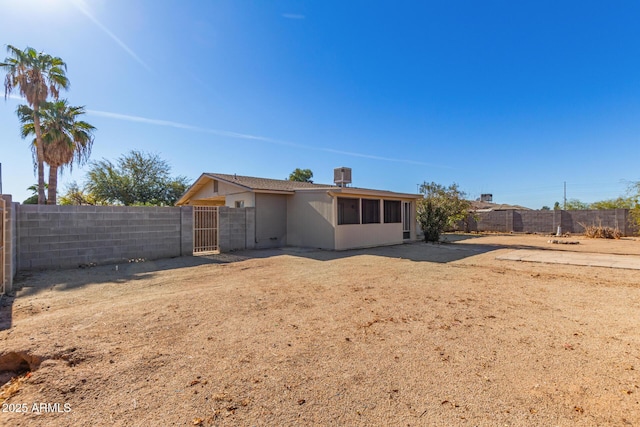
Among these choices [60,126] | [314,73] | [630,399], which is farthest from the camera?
[60,126]

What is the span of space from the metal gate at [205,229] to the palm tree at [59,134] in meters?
11.2

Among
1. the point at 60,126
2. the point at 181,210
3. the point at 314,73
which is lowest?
the point at 181,210

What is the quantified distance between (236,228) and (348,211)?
453 cm

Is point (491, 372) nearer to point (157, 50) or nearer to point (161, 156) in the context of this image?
point (157, 50)

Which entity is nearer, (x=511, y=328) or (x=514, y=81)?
(x=511, y=328)

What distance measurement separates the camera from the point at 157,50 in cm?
1000

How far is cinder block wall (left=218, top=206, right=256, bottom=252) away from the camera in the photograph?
36.4 feet

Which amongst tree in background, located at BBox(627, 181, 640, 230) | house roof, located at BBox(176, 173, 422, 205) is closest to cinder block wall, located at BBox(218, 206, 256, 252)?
house roof, located at BBox(176, 173, 422, 205)

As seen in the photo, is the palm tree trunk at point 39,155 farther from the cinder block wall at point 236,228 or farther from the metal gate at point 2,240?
the metal gate at point 2,240

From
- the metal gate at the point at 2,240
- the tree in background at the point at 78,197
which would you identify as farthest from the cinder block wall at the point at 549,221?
the tree in background at the point at 78,197

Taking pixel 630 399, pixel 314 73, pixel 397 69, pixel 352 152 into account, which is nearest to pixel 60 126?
pixel 314 73

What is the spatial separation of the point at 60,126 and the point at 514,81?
918 inches

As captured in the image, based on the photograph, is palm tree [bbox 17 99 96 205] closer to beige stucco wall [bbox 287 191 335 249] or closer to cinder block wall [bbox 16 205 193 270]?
cinder block wall [bbox 16 205 193 270]

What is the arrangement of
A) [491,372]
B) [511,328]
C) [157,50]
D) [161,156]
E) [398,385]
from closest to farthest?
[398,385] → [491,372] → [511,328] → [157,50] → [161,156]
